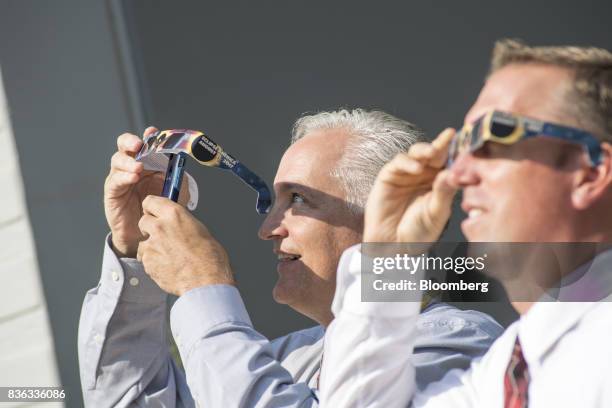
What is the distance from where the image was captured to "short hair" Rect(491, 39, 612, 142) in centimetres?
154

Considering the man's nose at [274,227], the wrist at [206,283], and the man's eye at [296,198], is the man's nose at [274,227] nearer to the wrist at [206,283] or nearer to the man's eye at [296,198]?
the man's eye at [296,198]

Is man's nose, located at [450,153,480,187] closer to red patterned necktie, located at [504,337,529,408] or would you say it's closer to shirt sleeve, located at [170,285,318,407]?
red patterned necktie, located at [504,337,529,408]

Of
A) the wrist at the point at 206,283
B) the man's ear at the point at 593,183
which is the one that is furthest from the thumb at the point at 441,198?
the wrist at the point at 206,283

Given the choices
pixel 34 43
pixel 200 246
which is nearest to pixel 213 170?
pixel 34 43

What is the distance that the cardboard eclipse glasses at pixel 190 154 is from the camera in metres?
2.16

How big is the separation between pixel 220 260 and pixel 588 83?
93cm

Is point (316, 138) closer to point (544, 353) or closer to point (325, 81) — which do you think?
point (325, 81)

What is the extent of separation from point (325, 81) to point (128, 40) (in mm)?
654

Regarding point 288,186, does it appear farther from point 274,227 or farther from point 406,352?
point 406,352

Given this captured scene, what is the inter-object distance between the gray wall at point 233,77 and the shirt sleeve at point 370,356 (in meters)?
1.23

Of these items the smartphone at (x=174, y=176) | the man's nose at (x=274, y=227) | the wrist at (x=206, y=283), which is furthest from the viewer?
the man's nose at (x=274, y=227)

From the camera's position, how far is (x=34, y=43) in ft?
9.07

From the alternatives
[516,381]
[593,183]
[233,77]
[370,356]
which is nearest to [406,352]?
[370,356]

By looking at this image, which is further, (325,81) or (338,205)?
(325,81)
